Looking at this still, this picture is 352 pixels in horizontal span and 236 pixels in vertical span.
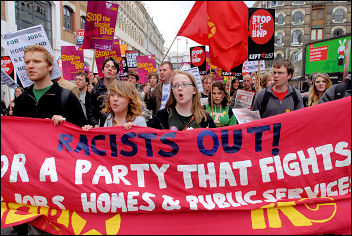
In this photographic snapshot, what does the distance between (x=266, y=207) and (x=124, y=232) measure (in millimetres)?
1294

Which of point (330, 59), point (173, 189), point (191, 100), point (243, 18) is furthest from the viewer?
point (330, 59)

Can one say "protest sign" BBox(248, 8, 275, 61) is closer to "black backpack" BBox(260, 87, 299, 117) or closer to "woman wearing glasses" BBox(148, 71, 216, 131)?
"black backpack" BBox(260, 87, 299, 117)

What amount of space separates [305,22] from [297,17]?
1372 mm

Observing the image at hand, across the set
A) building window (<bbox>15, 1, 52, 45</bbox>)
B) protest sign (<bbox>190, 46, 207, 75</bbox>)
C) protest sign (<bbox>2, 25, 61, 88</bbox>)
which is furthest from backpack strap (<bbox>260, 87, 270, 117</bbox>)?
building window (<bbox>15, 1, 52, 45</bbox>)


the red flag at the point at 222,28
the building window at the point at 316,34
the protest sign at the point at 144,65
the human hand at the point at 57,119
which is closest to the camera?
the human hand at the point at 57,119

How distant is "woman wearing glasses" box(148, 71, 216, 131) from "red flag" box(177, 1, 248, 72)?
90 centimetres

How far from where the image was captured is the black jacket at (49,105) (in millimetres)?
3041

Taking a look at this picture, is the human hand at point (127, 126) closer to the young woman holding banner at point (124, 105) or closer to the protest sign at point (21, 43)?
the young woman holding banner at point (124, 105)

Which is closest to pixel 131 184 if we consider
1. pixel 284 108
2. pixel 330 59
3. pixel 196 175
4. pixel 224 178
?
pixel 196 175

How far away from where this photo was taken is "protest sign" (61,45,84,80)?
749 centimetres

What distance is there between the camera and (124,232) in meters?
2.58

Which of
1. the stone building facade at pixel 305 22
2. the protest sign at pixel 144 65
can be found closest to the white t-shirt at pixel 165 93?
the protest sign at pixel 144 65

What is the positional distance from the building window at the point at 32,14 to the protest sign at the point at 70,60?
9.88 meters

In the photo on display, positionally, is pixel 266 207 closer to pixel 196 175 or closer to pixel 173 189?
pixel 196 175
